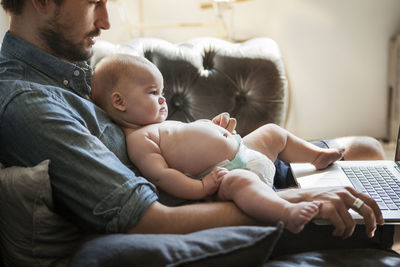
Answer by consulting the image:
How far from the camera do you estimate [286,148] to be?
4.41ft

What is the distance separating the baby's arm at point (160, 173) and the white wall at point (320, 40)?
153 centimetres

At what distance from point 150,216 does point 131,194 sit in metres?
0.07

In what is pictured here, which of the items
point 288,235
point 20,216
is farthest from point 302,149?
point 20,216

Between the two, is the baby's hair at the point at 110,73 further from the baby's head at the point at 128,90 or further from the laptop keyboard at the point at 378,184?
the laptop keyboard at the point at 378,184

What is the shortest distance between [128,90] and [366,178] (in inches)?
30.8

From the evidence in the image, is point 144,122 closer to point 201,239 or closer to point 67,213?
point 67,213

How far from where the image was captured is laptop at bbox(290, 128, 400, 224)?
3.47 feet

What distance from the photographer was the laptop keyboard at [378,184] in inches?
41.7

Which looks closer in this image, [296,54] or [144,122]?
[144,122]

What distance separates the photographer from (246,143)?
4.23 ft

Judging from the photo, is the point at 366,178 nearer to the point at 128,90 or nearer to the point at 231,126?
the point at 231,126

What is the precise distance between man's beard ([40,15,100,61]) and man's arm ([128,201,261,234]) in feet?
1.80

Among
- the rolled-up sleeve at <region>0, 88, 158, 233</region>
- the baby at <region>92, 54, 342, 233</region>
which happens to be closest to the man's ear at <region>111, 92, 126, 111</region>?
the baby at <region>92, 54, 342, 233</region>

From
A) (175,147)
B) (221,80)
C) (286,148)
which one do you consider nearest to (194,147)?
(175,147)
